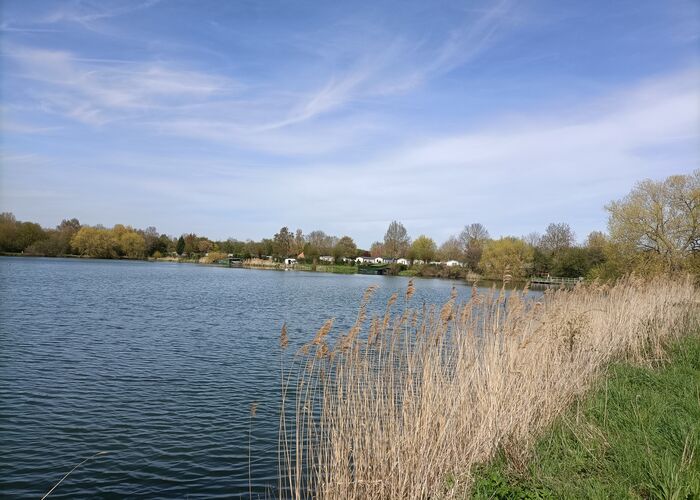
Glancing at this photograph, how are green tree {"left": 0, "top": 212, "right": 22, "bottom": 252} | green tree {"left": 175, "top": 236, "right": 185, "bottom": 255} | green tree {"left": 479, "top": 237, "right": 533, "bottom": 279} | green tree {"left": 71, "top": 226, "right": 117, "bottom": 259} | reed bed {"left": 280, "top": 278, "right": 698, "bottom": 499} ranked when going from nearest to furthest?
reed bed {"left": 280, "top": 278, "right": 698, "bottom": 499} < green tree {"left": 479, "top": 237, "right": 533, "bottom": 279} < green tree {"left": 0, "top": 212, "right": 22, "bottom": 252} < green tree {"left": 71, "top": 226, "right": 117, "bottom": 259} < green tree {"left": 175, "top": 236, "right": 185, "bottom": 255}

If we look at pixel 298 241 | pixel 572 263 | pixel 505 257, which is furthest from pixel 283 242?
pixel 572 263

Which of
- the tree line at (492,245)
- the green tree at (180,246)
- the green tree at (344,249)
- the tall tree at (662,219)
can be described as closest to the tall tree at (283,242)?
the tree line at (492,245)

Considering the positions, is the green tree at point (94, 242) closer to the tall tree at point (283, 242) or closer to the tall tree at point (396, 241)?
the tall tree at point (283, 242)

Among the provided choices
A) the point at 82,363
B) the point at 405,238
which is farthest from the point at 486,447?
the point at 405,238

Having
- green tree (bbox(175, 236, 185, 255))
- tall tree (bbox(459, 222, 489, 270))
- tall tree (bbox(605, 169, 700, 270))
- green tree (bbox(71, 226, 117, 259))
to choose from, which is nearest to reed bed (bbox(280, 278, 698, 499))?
tall tree (bbox(605, 169, 700, 270))

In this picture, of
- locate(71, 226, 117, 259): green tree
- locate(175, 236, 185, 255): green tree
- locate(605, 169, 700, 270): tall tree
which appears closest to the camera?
locate(605, 169, 700, 270): tall tree

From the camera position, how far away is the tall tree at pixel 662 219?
29.7 m

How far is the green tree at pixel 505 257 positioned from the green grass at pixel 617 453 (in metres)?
65.3

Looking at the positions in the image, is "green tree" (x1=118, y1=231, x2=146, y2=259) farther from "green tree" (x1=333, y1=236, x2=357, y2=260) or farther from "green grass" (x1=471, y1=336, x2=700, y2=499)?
"green grass" (x1=471, y1=336, x2=700, y2=499)

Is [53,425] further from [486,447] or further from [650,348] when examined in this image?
[650,348]

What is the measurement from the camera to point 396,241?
121 m

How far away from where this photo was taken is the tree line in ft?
99.5

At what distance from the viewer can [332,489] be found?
463 centimetres

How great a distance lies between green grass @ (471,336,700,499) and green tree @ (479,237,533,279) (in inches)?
2573
